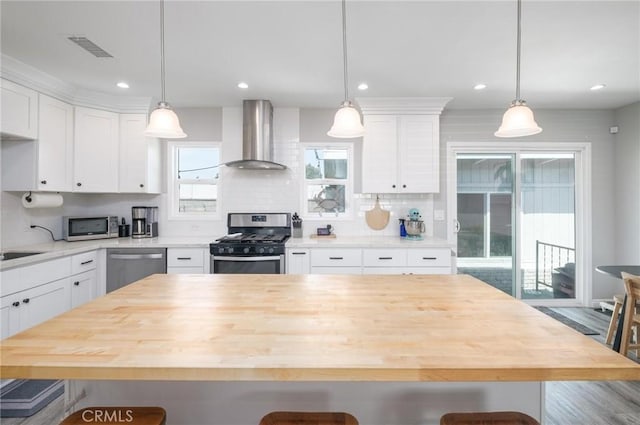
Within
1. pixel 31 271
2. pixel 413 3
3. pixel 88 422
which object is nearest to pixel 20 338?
pixel 88 422

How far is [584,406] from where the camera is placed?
206cm

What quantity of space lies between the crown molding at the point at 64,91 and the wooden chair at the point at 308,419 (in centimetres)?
347

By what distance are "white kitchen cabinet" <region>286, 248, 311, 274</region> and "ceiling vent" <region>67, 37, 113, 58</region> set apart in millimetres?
2336

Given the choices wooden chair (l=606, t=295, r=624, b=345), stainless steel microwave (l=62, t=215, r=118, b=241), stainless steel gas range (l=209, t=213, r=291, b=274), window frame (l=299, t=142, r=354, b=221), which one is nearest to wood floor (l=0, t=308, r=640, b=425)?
wooden chair (l=606, t=295, r=624, b=345)

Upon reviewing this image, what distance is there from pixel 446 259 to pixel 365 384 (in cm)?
226

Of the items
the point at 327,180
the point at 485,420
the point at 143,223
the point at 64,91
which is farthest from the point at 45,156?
the point at 485,420

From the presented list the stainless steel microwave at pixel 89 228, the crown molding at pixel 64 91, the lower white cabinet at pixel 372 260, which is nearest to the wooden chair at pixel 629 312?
the lower white cabinet at pixel 372 260

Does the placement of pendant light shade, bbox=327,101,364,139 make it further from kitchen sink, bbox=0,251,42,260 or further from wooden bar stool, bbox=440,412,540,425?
kitchen sink, bbox=0,251,42,260

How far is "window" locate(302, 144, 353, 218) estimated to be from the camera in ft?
12.5

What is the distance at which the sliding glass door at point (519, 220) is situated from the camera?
3.88 meters

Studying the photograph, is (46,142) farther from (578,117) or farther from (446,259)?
(578,117)

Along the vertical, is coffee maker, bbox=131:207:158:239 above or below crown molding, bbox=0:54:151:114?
below

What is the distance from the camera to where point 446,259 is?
3.14m

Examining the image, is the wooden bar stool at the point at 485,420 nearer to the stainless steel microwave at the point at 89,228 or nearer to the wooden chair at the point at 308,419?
the wooden chair at the point at 308,419
